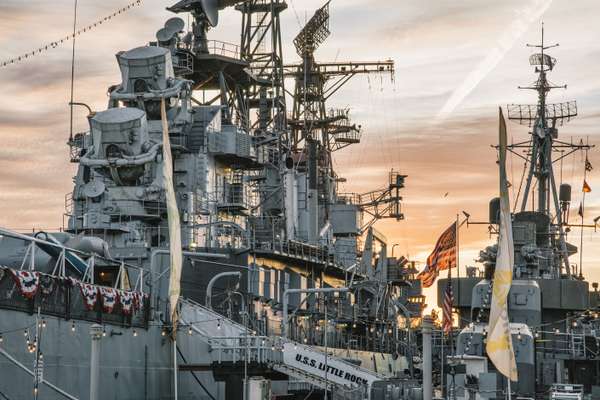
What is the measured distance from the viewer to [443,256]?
44125 millimetres

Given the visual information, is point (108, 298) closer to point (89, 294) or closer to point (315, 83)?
point (89, 294)

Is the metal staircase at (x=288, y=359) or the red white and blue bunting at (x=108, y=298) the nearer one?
the red white and blue bunting at (x=108, y=298)

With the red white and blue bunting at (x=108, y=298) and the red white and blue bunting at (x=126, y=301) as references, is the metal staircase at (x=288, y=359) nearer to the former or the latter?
the red white and blue bunting at (x=126, y=301)

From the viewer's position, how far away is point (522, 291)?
48.7 metres

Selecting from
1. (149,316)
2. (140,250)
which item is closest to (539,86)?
(140,250)

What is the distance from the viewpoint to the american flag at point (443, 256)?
4366cm

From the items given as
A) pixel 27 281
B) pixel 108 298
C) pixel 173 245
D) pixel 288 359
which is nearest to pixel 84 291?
pixel 108 298

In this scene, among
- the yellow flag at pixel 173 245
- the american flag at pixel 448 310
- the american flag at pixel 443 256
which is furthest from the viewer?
the american flag at pixel 448 310

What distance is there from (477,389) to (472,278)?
18481mm

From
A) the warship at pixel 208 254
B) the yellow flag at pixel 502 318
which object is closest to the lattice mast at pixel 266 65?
the warship at pixel 208 254

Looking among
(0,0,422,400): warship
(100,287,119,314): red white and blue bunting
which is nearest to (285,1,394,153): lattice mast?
(0,0,422,400): warship

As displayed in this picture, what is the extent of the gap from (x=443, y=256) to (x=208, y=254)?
8.68 m

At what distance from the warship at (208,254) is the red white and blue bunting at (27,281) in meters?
0.05

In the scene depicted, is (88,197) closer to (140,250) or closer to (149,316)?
(140,250)
